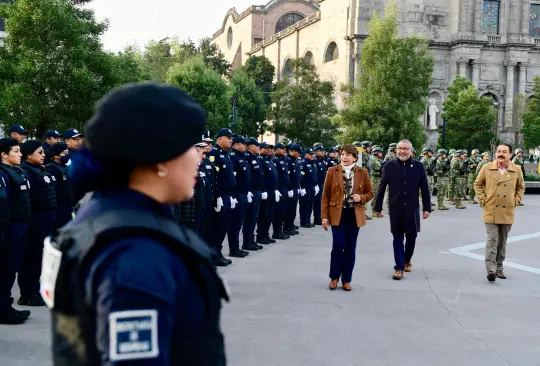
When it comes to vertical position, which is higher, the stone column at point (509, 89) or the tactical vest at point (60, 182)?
the stone column at point (509, 89)


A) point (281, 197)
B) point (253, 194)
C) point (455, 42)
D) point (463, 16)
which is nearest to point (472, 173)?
point (281, 197)

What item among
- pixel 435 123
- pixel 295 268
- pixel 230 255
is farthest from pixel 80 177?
pixel 435 123

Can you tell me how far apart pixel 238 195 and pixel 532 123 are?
4215 centimetres

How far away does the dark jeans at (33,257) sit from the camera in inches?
289

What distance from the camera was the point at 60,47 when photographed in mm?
20250

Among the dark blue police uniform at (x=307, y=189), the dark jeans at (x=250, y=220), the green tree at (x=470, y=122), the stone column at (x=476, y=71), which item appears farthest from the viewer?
the stone column at (x=476, y=71)

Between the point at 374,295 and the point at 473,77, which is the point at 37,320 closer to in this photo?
the point at 374,295

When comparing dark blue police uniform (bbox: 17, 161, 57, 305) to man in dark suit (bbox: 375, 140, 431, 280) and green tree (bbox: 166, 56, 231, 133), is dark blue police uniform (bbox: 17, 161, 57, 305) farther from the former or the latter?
green tree (bbox: 166, 56, 231, 133)

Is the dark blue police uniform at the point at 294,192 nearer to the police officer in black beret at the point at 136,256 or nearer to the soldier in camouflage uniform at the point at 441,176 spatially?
the soldier in camouflage uniform at the point at 441,176

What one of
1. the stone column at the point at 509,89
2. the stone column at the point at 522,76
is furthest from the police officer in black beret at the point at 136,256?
the stone column at the point at 522,76

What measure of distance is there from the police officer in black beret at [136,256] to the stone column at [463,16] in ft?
185

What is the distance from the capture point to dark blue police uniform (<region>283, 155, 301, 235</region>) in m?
14.6

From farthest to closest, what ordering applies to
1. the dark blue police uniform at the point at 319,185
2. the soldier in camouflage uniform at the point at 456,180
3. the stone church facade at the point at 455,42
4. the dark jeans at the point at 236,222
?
the stone church facade at the point at 455,42
the soldier in camouflage uniform at the point at 456,180
the dark blue police uniform at the point at 319,185
the dark jeans at the point at 236,222

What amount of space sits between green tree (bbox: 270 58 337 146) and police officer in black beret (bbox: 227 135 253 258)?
29421 mm
